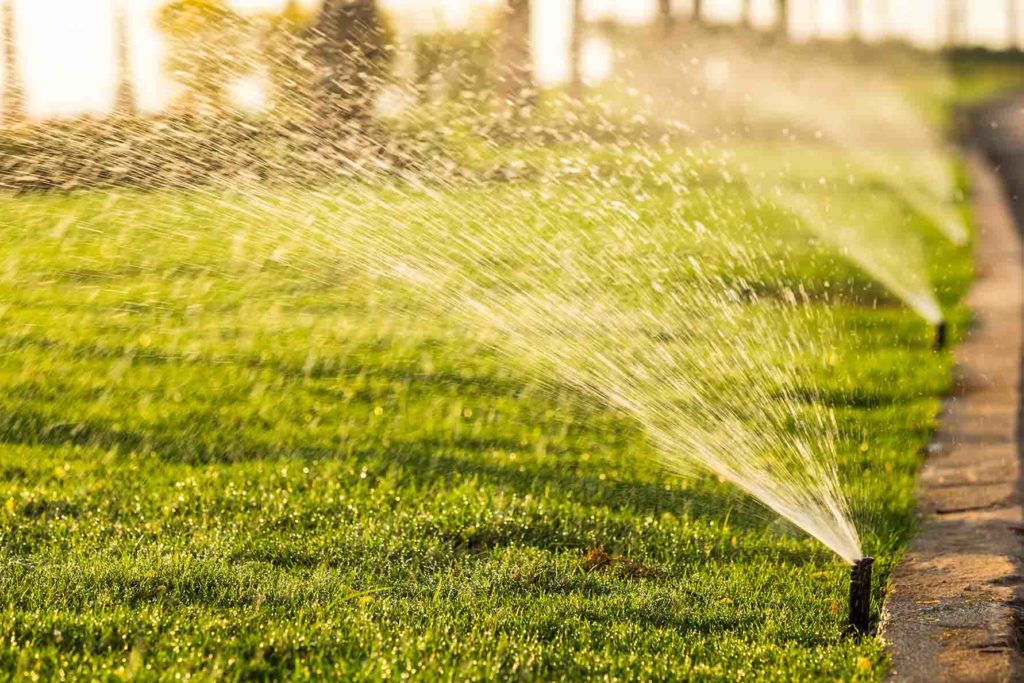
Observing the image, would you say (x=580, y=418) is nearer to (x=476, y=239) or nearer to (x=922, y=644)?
(x=922, y=644)

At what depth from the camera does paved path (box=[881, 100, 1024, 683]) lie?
372 centimetres

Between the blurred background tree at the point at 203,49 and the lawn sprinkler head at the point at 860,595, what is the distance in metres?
5.07

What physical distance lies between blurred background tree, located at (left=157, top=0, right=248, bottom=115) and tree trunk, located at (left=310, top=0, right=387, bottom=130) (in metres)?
1.67

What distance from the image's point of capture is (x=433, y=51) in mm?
10891

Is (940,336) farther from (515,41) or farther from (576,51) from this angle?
(576,51)

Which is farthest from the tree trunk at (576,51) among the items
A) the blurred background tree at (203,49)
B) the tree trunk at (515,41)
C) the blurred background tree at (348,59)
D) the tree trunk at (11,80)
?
the tree trunk at (11,80)

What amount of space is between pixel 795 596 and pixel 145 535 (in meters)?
2.20

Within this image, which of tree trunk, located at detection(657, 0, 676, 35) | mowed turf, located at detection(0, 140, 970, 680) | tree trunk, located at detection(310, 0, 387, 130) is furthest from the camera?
tree trunk, located at detection(657, 0, 676, 35)

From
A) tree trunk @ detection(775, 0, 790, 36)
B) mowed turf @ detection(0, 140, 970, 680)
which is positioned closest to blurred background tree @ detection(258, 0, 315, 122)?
mowed turf @ detection(0, 140, 970, 680)

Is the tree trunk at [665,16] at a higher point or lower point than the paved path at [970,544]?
higher

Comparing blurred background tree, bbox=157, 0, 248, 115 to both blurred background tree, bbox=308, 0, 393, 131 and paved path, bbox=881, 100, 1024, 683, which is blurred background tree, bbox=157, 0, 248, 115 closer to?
blurred background tree, bbox=308, 0, 393, 131

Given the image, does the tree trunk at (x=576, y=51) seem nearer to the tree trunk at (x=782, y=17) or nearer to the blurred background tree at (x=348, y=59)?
the blurred background tree at (x=348, y=59)

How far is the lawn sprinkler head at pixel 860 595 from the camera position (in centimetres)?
381

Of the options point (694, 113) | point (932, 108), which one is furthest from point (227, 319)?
point (932, 108)
